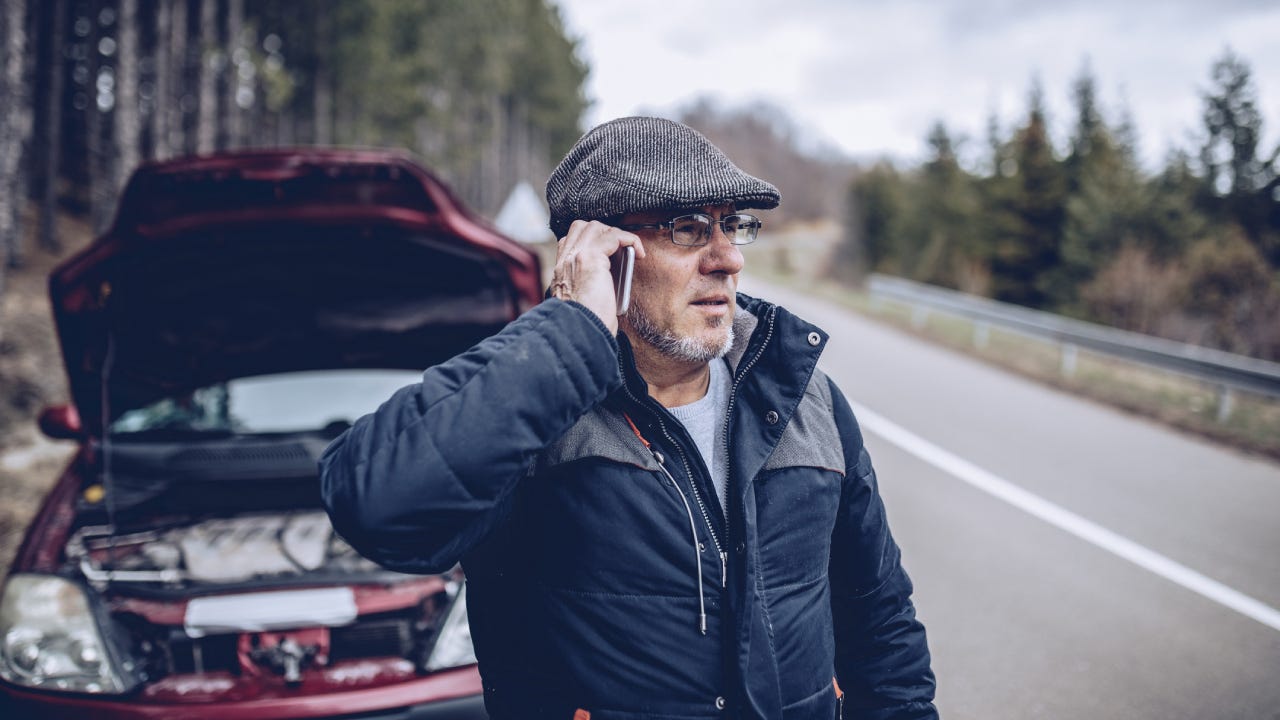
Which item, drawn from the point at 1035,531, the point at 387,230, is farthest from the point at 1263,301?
the point at 387,230

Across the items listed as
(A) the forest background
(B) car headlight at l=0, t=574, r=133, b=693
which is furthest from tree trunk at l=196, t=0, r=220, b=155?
(B) car headlight at l=0, t=574, r=133, b=693

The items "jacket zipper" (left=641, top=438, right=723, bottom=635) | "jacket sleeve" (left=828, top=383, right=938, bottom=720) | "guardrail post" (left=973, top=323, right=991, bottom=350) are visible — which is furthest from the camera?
"guardrail post" (left=973, top=323, right=991, bottom=350)

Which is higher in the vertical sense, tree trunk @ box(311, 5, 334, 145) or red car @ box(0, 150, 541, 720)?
tree trunk @ box(311, 5, 334, 145)

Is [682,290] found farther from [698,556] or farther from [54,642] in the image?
[54,642]

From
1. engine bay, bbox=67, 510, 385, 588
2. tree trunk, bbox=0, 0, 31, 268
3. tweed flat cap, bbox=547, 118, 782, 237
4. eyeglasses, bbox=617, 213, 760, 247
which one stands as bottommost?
engine bay, bbox=67, 510, 385, 588

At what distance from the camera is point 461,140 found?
41969 mm

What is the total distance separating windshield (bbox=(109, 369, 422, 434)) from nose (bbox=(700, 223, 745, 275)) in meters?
2.03

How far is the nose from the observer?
1.86m

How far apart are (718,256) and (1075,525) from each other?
5129 mm

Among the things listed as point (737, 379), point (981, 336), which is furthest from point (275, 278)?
point (981, 336)

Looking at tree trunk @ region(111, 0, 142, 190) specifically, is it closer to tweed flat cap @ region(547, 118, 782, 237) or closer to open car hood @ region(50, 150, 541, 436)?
open car hood @ region(50, 150, 541, 436)

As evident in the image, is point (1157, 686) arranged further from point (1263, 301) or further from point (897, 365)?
point (1263, 301)

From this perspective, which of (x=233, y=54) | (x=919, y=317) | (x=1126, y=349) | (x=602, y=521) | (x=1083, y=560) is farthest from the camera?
(x=233, y=54)

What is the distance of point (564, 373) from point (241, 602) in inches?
66.5
